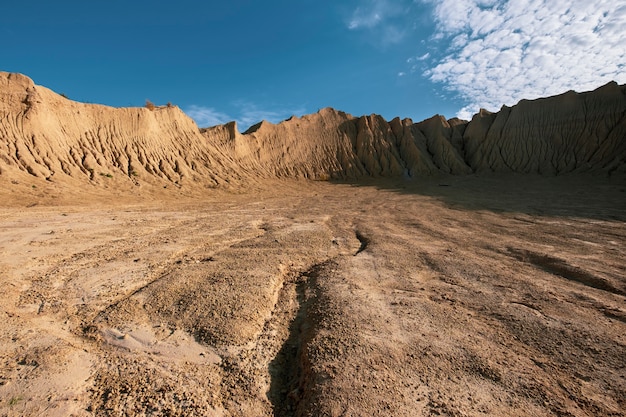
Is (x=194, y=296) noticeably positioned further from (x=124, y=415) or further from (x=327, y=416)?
(x=327, y=416)

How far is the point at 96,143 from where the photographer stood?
17.1 m

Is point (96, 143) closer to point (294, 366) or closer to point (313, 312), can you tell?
point (313, 312)

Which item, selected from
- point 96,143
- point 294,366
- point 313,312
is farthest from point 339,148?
point 294,366

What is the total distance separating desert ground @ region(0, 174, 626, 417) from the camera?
202 cm

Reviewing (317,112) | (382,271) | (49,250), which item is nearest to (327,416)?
(382,271)

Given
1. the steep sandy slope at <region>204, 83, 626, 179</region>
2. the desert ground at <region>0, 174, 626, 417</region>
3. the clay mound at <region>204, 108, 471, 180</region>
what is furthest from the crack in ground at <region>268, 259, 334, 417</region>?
the steep sandy slope at <region>204, 83, 626, 179</region>

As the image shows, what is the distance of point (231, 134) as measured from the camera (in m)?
25.0

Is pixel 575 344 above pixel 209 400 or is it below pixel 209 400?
below

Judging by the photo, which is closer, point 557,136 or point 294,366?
point 294,366

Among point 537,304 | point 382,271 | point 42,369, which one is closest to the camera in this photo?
point 42,369

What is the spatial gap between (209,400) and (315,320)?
1.22m

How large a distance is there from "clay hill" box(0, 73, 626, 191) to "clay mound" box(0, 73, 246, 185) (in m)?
0.05

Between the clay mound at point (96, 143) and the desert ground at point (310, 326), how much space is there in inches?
425

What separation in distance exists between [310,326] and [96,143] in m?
19.4
